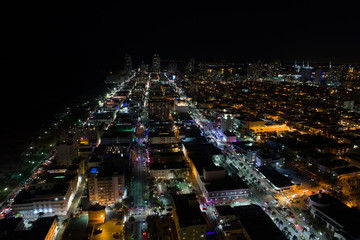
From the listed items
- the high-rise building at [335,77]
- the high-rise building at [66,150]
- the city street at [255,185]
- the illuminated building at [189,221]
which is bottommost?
the city street at [255,185]

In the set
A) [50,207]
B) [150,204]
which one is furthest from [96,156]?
[150,204]

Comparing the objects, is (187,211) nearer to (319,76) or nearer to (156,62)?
(319,76)

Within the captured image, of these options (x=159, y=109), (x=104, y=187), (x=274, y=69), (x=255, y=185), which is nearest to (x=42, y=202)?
(x=104, y=187)

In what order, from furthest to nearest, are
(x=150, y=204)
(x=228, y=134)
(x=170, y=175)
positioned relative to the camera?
(x=228, y=134), (x=170, y=175), (x=150, y=204)

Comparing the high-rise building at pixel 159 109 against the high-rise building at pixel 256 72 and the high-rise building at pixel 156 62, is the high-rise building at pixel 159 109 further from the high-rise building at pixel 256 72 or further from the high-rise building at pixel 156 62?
the high-rise building at pixel 156 62

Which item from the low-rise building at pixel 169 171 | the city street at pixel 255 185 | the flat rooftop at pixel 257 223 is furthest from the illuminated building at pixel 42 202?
the flat rooftop at pixel 257 223

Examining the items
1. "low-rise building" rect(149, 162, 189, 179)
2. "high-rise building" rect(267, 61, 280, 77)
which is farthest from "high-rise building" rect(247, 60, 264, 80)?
"low-rise building" rect(149, 162, 189, 179)

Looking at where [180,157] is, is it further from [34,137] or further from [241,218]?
[34,137]
